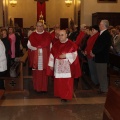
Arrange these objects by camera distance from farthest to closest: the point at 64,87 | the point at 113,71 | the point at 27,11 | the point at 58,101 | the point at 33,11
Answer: the point at 33,11 → the point at 27,11 → the point at 113,71 → the point at 58,101 → the point at 64,87

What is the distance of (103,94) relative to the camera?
6938 mm

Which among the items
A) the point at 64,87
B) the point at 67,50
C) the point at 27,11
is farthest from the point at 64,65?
the point at 27,11

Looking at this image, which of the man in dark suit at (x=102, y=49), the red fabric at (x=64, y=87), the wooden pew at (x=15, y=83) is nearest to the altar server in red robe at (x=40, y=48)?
the wooden pew at (x=15, y=83)

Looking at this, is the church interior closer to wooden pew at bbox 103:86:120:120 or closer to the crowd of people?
wooden pew at bbox 103:86:120:120

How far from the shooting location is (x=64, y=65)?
6.09m

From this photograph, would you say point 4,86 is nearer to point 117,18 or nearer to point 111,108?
point 111,108

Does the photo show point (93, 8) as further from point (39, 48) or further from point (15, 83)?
point (15, 83)

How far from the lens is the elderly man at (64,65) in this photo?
6043mm

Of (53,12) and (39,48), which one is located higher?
(53,12)

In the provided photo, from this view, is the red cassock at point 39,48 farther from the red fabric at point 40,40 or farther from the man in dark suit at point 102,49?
the man in dark suit at point 102,49

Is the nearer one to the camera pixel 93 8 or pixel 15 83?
pixel 15 83

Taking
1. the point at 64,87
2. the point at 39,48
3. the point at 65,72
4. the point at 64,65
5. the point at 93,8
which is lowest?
the point at 64,87

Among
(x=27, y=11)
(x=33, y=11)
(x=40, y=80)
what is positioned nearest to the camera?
(x=40, y=80)

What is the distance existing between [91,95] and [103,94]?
297mm
